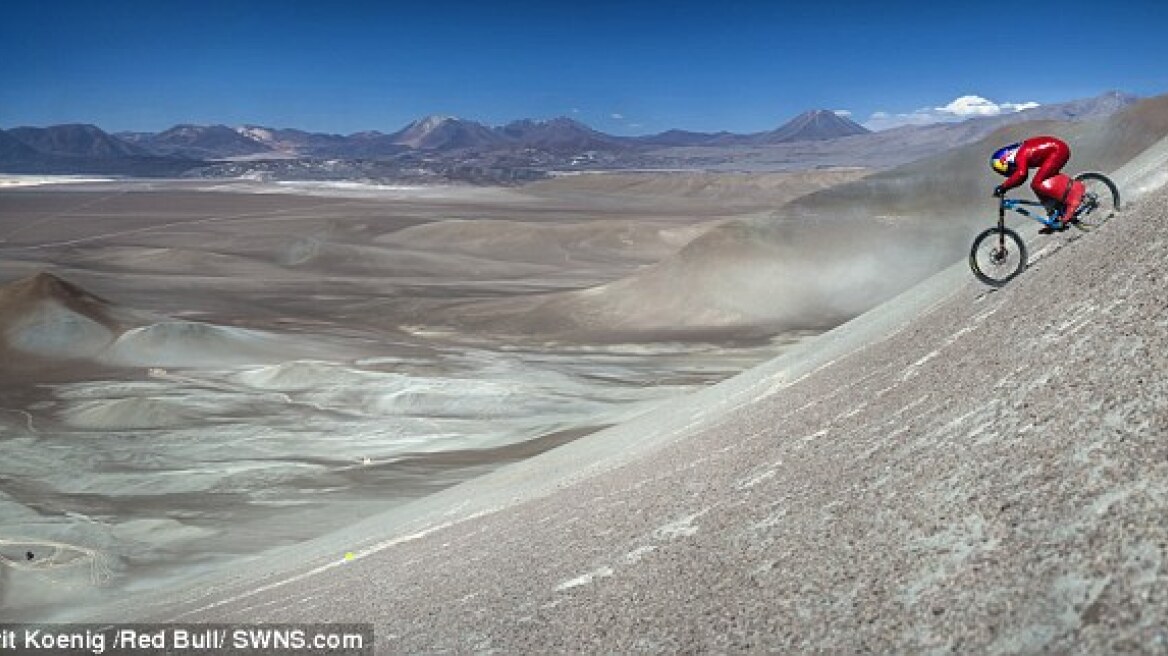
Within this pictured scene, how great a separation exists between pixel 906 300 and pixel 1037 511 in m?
9.92

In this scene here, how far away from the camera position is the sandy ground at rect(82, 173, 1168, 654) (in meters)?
4.38

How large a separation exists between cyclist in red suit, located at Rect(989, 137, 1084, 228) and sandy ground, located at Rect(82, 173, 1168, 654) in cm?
38

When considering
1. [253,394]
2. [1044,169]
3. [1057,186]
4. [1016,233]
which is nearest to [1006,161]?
[1044,169]

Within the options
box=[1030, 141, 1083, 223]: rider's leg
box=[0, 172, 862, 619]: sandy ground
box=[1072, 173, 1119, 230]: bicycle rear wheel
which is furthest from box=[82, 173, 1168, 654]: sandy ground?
box=[0, 172, 862, 619]: sandy ground

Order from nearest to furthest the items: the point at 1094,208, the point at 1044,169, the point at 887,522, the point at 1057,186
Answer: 1. the point at 887,522
2. the point at 1044,169
3. the point at 1057,186
4. the point at 1094,208

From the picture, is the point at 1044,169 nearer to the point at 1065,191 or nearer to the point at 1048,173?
the point at 1048,173

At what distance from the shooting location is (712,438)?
9.66 m

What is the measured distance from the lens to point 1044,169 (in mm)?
8789

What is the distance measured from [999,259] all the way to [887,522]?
4.80 metres

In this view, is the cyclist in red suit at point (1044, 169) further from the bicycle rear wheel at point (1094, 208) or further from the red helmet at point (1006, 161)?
the bicycle rear wheel at point (1094, 208)

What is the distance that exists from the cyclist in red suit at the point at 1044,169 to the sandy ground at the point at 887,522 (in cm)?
38

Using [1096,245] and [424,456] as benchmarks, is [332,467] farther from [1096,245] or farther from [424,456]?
[1096,245]

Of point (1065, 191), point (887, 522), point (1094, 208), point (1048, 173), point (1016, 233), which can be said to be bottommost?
point (887, 522)

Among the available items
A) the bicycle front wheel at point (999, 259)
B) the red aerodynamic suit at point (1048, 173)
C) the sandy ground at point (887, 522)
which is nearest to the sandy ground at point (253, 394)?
the sandy ground at point (887, 522)
